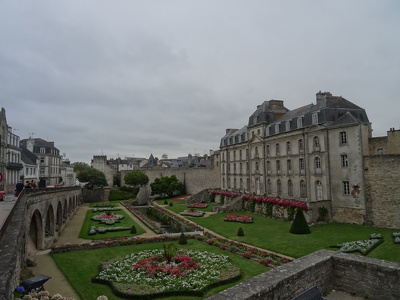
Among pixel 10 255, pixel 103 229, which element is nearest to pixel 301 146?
pixel 103 229

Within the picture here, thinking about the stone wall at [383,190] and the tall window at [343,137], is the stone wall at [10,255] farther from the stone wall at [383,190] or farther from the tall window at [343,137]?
the tall window at [343,137]

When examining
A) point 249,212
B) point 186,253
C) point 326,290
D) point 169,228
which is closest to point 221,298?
point 326,290

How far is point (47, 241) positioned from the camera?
19.5 m

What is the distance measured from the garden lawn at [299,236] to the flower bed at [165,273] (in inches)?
189

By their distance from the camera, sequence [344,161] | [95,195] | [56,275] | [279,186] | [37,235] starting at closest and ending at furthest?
[56,275] → [37,235] → [344,161] → [279,186] → [95,195]

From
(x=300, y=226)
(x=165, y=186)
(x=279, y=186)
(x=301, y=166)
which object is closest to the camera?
(x=300, y=226)

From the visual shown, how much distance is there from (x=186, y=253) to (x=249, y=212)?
18.0 metres

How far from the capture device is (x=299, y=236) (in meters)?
20.5

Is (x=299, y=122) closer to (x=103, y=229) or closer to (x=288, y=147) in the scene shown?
(x=288, y=147)

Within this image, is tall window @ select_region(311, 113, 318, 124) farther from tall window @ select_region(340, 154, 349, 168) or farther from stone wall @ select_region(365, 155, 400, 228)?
stone wall @ select_region(365, 155, 400, 228)

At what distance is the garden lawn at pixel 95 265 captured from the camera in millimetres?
11421

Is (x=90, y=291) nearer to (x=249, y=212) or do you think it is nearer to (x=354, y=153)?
(x=354, y=153)

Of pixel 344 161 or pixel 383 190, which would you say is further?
pixel 344 161

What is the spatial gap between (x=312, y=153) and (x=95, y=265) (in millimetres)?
21677
